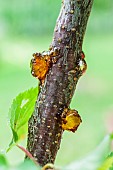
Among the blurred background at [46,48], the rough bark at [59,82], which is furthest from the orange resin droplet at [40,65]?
the blurred background at [46,48]

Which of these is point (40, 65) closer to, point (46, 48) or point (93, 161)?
point (93, 161)

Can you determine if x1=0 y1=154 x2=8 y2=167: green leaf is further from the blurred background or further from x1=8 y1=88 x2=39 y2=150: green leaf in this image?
the blurred background

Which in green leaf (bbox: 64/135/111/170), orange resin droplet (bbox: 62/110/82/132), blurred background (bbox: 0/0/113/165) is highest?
blurred background (bbox: 0/0/113/165)

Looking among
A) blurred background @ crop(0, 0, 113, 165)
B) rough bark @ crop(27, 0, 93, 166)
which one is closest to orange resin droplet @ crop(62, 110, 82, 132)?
rough bark @ crop(27, 0, 93, 166)

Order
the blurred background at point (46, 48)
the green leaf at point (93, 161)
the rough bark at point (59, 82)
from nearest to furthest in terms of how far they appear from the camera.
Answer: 1. the green leaf at point (93, 161)
2. the rough bark at point (59, 82)
3. the blurred background at point (46, 48)

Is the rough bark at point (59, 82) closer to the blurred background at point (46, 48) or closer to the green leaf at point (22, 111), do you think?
the green leaf at point (22, 111)

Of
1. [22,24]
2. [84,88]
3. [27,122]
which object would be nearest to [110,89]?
[84,88]

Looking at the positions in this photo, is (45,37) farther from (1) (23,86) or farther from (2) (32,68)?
(2) (32,68)
